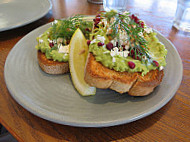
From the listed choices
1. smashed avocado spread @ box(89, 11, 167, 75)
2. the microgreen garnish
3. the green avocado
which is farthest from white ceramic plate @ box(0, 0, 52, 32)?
smashed avocado spread @ box(89, 11, 167, 75)

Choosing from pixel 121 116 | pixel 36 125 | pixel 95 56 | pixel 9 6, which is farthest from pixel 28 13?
pixel 121 116

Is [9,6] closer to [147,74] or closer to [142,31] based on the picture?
[142,31]

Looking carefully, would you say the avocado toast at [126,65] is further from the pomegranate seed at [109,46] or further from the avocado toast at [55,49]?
the avocado toast at [55,49]

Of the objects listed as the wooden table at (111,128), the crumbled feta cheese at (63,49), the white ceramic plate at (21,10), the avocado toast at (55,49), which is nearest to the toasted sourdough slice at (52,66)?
the avocado toast at (55,49)

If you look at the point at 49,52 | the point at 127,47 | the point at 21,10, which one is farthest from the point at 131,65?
the point at 21,10

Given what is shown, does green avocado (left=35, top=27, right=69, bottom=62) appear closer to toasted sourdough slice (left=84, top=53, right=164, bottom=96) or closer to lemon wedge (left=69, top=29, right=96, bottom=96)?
lemon wedge (left=69, top=29, right=96, bottom=96)

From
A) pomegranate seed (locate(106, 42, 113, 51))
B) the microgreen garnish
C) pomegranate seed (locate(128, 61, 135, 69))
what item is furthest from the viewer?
the microgreen garnish

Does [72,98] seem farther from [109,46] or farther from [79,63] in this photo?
[109,46]
